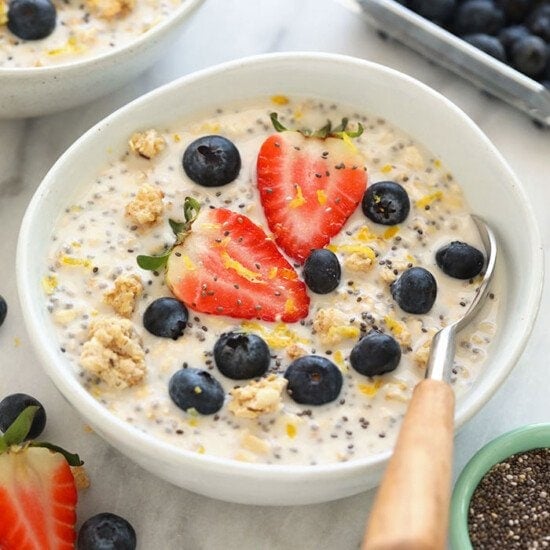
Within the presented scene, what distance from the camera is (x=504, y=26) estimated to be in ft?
7.43

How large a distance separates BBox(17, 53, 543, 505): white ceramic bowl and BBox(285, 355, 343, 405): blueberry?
11 cm

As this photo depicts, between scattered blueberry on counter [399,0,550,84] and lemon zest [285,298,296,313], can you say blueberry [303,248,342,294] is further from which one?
scattered blueberry on counter [399,0,550,84]

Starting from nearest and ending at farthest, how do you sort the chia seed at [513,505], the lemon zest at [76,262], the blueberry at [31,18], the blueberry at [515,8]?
the chia seed at [513,505] → the lemon zest at [76,262] → the blueberry at [31,18] → the blueberry at [515,8]

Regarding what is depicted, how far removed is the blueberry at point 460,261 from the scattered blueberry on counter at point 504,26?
0.63 metres

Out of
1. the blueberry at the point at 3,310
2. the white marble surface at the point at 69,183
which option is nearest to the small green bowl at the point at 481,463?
the white marble surface at the point at 69,183

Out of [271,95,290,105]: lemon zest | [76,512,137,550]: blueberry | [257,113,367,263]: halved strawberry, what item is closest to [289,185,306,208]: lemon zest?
[257,113,367,263]: halved strawberry

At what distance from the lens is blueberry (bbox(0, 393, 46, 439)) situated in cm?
171

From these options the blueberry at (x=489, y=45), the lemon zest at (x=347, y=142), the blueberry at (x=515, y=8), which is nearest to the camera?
the lemon zest at (x=347, y=142)

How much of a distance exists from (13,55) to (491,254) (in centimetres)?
89

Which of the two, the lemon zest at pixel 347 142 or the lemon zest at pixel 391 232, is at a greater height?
the lemon zest at pixel 347 142

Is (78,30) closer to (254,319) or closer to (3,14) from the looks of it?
(3,14)

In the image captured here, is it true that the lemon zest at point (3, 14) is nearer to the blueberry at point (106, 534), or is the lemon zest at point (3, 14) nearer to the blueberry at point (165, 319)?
the blueberry at point (165, 319)

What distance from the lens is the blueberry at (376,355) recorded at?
61.6 inches

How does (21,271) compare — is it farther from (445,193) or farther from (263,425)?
(445,193)
